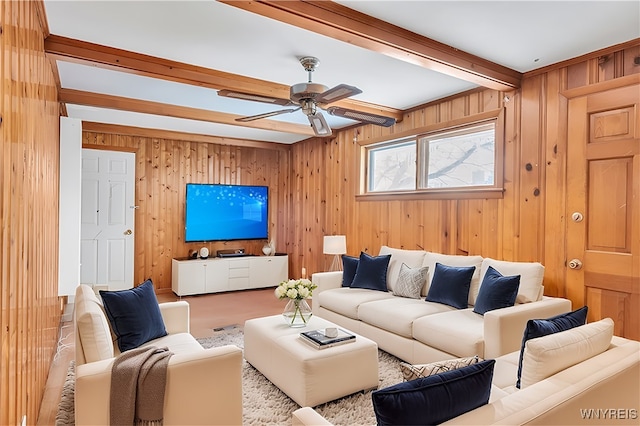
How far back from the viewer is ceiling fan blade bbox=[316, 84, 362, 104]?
103 inches

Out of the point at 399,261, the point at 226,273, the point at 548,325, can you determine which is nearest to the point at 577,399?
the point at 548,325

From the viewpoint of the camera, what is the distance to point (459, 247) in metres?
4.06

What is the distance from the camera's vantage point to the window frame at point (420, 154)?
3.67 meters

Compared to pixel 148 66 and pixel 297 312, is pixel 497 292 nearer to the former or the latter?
pixel 297 312

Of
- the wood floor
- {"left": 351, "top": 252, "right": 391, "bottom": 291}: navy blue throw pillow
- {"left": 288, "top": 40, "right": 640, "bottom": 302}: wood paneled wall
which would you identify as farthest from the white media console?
{"left": 351, "top": 252, "right": 391, "bottom": 291}: navy blue throw pillow

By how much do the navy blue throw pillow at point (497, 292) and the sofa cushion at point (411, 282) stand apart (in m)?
0.75

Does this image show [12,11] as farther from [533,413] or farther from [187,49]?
[533,413]

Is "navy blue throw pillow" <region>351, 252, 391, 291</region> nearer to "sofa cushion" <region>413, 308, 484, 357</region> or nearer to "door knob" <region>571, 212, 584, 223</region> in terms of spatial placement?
"sofa cushion" <region>413, 308, 484, 357</region>

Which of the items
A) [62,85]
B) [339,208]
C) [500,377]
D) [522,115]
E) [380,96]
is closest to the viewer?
[500,377]

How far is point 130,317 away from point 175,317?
49cm

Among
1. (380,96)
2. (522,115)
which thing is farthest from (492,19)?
(380,96)

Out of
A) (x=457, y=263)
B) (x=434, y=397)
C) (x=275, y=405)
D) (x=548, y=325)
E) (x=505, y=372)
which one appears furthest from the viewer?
(x=457, y=263)

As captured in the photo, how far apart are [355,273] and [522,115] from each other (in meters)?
2.38

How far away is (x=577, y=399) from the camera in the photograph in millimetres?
1406
